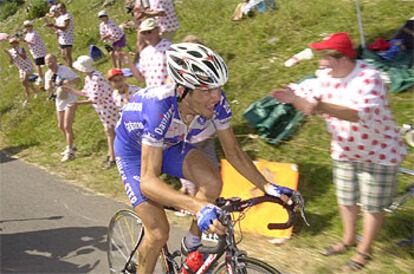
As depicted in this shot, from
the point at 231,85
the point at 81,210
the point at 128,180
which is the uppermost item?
the point at 128,180

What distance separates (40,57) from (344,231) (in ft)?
38.3

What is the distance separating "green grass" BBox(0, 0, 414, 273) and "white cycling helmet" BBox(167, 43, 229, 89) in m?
2.63

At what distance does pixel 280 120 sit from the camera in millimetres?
7336

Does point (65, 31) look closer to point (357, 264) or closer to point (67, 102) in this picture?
point (67, 102)

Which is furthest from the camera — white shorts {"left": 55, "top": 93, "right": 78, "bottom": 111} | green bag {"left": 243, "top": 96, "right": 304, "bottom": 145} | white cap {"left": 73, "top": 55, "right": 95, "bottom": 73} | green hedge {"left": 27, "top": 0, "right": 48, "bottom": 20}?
green hedge {"left": 27, "top": 0, "right": 48, "bottom": 20}

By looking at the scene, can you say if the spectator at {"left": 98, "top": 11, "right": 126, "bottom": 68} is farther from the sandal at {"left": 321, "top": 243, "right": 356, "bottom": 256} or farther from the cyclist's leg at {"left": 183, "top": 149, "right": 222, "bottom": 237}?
the cyclist's leg at {"left": 183, "top": 149, "right": 222, "bottom": 237}

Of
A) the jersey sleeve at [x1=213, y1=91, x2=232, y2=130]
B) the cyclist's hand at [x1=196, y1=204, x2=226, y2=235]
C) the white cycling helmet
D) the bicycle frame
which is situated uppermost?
the white cycling helmet

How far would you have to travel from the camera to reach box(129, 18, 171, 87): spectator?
698 centimetres

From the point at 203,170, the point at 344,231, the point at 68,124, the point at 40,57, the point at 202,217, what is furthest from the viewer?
the point at 40,57

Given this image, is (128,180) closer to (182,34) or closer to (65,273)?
(65,273)

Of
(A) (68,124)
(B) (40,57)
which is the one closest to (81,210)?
(A) (68,124)

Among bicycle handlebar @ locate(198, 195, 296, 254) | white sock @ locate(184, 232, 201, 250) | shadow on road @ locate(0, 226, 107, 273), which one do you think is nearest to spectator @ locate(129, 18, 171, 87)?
shadow on road @ locate(0, 226, 107, 273)

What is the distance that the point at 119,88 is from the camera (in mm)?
7570

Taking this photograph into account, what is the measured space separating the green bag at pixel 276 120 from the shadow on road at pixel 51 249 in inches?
105
